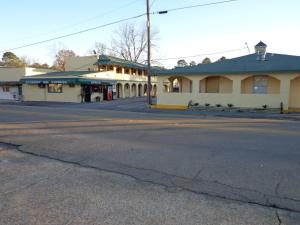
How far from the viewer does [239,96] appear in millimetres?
19953

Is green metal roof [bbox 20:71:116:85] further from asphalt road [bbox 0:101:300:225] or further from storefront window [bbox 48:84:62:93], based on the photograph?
asphalt road [bbox 0:101:300:225]

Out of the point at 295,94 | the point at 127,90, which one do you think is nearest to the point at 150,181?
the point at 295,94

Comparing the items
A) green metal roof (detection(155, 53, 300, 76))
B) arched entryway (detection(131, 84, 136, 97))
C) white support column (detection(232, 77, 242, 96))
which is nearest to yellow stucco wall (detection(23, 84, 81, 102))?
green metal roof (detection(155, 53, 300, 76))

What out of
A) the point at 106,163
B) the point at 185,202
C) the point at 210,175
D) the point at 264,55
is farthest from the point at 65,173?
the point at 264,55

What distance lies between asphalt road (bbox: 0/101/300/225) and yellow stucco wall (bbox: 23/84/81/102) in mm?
23025

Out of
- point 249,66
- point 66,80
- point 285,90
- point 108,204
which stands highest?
point 249,66

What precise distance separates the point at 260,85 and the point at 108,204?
1994 centimetres

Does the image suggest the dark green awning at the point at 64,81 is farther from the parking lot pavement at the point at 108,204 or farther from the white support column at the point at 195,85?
the parking lot pavement at the point at 108,204

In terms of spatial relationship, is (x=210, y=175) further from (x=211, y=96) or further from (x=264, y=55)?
(x=264, y=55)

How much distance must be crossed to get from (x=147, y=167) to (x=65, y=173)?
1.76 metres

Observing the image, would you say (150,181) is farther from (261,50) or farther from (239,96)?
(261,50)

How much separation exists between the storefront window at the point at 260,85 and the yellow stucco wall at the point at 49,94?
2047cm

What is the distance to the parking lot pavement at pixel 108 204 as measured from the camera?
3.24 meters

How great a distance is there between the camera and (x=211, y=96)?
20984 mm
